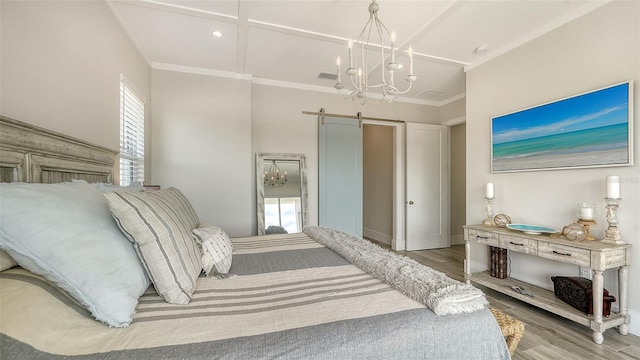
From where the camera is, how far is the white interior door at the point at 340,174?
419 centimetres

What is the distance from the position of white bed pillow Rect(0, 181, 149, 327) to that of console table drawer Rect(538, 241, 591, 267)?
2822 millimetres

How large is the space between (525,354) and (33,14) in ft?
11.6

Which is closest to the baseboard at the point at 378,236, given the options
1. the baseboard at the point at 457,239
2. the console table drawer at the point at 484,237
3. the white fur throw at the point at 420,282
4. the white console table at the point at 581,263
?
the baseboard at the point at 457,239

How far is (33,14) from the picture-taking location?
1343mm

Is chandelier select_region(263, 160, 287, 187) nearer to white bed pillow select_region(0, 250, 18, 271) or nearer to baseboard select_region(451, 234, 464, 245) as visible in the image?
white bed pillow select_region(0, 250, 18, 271)

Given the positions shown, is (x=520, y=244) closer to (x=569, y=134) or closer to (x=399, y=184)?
(x=569, y=134)

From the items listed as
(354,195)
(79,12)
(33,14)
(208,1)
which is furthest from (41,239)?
(354,195)

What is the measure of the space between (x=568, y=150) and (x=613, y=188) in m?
0.49

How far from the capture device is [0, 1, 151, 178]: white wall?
123 centimetres

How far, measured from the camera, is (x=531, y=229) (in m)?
2.48

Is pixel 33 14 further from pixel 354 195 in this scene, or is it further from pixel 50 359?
pixel 354 195

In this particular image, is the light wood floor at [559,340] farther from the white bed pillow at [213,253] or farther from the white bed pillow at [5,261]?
the white bed pillow at [5,261]

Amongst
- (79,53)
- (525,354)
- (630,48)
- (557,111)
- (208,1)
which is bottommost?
(525,354)

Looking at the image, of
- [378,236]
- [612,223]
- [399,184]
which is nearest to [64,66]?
[612,223]
